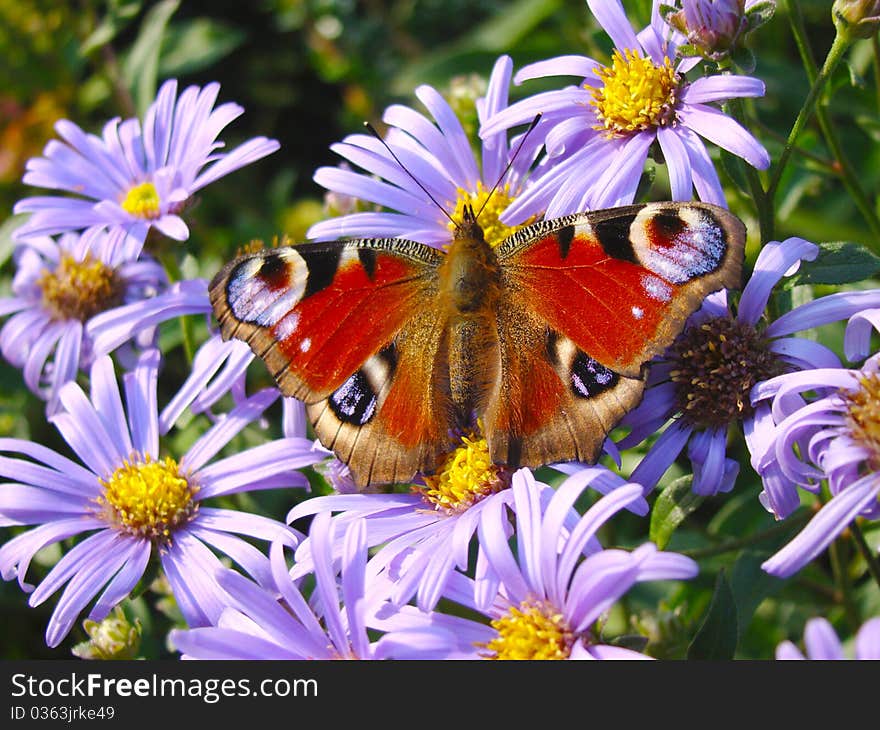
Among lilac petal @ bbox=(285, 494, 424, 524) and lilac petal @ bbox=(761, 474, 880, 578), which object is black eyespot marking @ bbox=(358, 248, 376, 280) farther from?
lilac petal @ bbox=(761, 474, 880, 578)

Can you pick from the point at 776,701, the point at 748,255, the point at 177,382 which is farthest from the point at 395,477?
the point at 177,382

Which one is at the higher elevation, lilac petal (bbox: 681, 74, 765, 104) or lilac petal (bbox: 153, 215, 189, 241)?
lilac petal (bbox: 153, 215, 189, 241)

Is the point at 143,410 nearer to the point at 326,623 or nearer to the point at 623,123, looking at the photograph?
the point at 326,623

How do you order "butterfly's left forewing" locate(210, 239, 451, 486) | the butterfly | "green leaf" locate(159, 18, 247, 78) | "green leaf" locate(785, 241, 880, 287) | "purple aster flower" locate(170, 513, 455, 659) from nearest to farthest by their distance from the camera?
"purple aster flower" locate(170, 513, 455, 659)
the butterfly
"green leaf" locate(785, 241, 880, 287)
"butterfly's left forewing" locate(210, 239, 451, 486)
"green leaf" locate(159, 18, 247, 78)

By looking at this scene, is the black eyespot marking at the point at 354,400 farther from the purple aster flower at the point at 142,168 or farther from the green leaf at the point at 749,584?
the green leaf at the point at 749,584

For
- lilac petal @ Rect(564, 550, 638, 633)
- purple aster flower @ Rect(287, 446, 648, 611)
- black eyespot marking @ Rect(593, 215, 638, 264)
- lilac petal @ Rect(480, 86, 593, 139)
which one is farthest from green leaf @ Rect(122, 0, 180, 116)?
lilac petal @ Rect(564, 550, 638, 633)

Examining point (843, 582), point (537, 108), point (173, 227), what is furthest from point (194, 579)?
point (843, 582)
